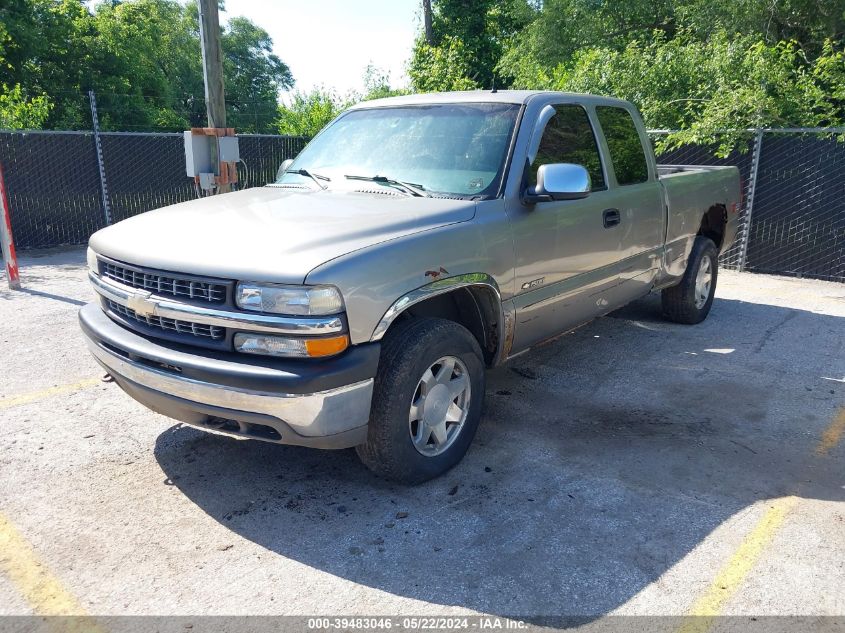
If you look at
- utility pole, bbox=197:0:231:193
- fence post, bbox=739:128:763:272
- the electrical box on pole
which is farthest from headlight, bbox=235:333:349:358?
fence post, bbox=739:128:763:272

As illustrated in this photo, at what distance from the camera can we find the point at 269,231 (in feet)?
11.1

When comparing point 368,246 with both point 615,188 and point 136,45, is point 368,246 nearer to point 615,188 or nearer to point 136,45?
point 615,188

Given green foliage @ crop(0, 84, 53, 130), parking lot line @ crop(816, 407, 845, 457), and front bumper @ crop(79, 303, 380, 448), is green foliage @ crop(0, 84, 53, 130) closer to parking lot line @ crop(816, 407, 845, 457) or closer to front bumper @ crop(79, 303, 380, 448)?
front bumper @ crop(79, 303, 380, 448)

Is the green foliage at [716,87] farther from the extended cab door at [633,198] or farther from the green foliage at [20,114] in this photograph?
the green foliage at [20,114]

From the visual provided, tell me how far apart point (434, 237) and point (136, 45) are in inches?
1354

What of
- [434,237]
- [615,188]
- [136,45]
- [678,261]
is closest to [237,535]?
[434,237]

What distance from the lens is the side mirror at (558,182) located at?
395 centimetres

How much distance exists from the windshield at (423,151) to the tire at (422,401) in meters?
0.97

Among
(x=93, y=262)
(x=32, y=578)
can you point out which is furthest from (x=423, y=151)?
(x=32, y=578)

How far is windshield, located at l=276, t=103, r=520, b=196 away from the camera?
412 centimetres

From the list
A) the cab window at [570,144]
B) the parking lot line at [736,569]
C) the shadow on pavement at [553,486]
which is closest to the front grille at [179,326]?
the shadow on pavement at [553,486]

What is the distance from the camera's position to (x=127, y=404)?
4.77 metres

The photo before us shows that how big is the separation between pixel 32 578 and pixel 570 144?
3871 mm

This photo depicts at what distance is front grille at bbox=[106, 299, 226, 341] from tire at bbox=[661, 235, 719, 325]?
4.86m
